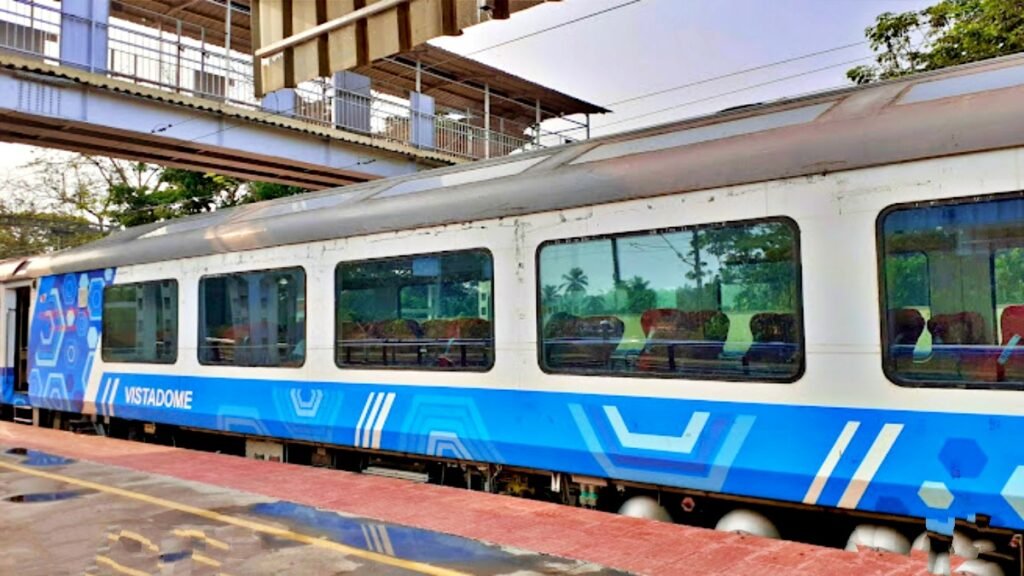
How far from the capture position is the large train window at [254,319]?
792 centimetres

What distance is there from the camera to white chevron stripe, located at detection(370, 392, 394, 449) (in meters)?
6.96

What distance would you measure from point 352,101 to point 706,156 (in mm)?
17542

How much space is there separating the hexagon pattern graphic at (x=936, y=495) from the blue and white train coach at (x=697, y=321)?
1cm

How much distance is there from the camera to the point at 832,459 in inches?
181

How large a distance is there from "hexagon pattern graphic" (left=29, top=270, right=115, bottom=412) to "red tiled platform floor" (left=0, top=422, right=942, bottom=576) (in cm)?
276

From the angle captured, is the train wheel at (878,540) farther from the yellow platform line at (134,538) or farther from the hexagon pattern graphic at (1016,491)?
the yellow platform line at (134,538)

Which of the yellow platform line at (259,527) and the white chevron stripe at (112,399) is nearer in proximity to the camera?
the yellow platform line at (259,527)

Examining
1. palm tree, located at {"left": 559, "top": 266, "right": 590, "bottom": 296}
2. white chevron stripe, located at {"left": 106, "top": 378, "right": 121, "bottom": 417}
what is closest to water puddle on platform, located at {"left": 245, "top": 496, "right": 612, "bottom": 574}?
palm tree, located at {"left": 559, "top": 266, "right": 590, "bottom": 296}

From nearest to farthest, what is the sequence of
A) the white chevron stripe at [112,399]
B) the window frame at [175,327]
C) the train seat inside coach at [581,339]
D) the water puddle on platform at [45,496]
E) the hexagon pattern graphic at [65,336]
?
the train seat inside coach at [581,339], the water puddle on platform at [45,496], the window frame at [175,327], the white chevron stripe at [112,399], the hexagon pattern graphic at [65,336]

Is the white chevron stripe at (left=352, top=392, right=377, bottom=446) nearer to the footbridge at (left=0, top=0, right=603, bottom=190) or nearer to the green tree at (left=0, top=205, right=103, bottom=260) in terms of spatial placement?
the footbridge at (left=0, top=0, right=603, bottom=190)

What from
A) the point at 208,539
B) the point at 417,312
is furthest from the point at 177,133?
the point at 208,539

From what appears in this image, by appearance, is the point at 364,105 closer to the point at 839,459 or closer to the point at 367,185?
the point at 367,185

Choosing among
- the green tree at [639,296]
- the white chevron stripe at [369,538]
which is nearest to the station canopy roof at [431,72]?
the green tree at [639,296]

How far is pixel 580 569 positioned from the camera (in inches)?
181
